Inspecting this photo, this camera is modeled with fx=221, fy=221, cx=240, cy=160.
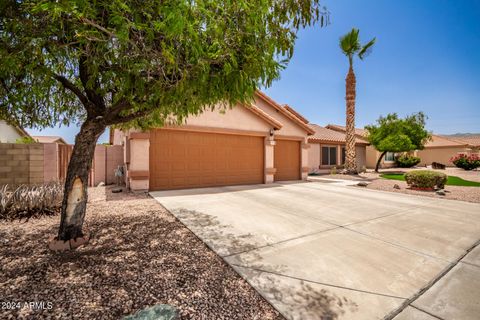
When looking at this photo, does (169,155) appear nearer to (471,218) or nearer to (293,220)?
(293,220)

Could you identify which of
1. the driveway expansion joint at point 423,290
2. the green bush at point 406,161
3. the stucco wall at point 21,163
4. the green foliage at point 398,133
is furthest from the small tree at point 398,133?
the stucco wall at point 21,163

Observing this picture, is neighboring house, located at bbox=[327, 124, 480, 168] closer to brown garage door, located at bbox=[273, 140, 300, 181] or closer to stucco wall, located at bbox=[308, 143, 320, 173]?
stucco wall, located at bbox=[308, 143, 320, 173]

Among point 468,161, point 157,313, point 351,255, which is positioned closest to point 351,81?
point 468,161

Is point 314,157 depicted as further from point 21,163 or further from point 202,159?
point 21,163

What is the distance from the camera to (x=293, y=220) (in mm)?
5602

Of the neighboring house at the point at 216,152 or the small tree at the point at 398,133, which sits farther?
the small tree at the point at 398,133

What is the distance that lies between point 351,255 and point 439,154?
4593 centimetres

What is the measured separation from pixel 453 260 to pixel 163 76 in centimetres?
553

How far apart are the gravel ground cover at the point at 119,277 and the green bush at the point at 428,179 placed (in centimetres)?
1202

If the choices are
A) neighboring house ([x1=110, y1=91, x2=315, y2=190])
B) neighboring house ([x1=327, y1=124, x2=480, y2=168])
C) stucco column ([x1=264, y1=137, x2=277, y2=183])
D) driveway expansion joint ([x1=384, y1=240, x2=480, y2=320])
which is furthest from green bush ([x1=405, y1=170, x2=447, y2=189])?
neighboring house ([x1=327, y1=124, x2=480, y2=168])

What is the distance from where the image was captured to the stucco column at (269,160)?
12.5 m

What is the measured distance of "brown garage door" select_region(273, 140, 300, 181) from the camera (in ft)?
44.8

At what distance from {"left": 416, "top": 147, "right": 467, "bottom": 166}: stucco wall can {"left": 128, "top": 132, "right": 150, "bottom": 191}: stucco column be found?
44692 millimetres

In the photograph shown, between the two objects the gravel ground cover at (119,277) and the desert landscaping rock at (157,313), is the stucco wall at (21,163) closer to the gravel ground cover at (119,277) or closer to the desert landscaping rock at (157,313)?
the gravel ground cover at (119,277)
